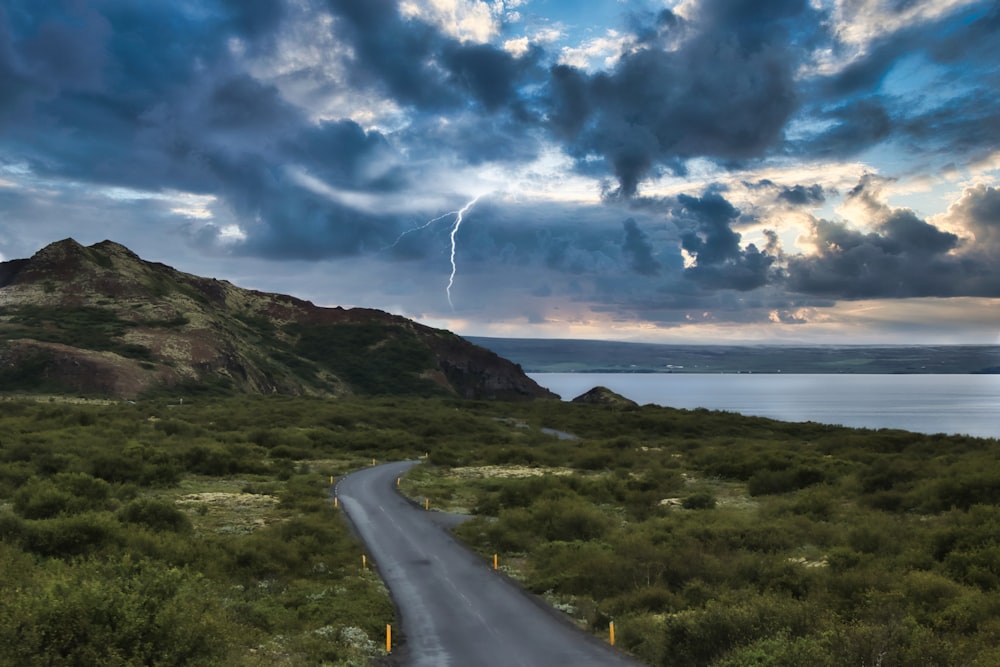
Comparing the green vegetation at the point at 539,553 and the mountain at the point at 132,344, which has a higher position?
the mountain at the point at 132,344

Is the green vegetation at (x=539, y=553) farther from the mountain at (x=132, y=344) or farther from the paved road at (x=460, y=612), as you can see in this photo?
the mountain at (x=132, y=344)

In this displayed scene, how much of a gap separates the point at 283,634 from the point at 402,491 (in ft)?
99.3

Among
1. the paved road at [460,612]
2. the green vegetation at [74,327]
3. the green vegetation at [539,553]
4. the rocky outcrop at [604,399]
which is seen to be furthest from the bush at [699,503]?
the green vegetation at [74,327]

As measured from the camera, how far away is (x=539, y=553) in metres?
29.8

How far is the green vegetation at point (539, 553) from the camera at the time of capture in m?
12.8

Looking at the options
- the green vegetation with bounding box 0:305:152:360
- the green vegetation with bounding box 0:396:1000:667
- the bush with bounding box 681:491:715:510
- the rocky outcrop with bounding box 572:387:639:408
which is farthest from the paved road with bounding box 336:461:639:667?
the rocky outcrop with bounding box 572:387:639:408

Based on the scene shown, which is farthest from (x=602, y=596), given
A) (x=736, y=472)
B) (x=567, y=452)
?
(x=567, y=452)

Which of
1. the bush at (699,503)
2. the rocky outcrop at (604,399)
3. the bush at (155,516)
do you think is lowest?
the rocky outcrop at (604,399)

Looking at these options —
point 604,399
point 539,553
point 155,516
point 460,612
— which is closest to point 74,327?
point 604,399

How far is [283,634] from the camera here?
18.8m

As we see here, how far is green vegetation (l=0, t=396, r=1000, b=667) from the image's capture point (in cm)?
1277

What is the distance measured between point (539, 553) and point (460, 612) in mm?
8665

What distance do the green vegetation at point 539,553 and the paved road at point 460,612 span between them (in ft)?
3.68

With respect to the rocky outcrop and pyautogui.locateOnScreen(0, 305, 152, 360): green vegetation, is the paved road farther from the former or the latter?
the rocky outcrop
